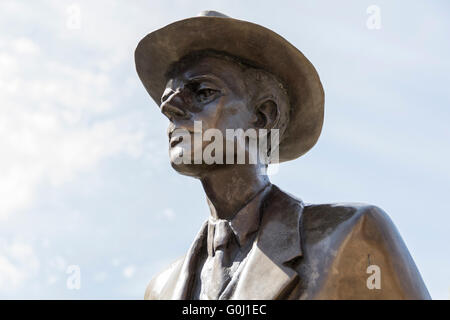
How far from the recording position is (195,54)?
279 inches

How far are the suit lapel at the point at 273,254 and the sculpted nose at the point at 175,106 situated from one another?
39.1 inches

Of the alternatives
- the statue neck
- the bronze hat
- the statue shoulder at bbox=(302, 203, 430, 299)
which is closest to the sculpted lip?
the statue neck

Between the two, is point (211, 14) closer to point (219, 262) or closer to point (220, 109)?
point (220, 109)

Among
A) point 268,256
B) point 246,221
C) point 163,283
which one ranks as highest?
point 246,221

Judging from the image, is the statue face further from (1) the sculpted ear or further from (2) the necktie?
(2) the necktie

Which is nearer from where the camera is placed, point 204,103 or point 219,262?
point 219,262

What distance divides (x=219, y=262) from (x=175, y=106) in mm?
1285

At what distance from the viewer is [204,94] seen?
6797mm

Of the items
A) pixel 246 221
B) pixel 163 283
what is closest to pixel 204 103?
pixel 246 221

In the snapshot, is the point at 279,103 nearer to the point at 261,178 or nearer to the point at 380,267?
the point at 261,178

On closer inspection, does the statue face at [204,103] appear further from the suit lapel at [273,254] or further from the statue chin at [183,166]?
the suit lapel at [273,254]

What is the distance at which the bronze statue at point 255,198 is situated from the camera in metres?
6.01
